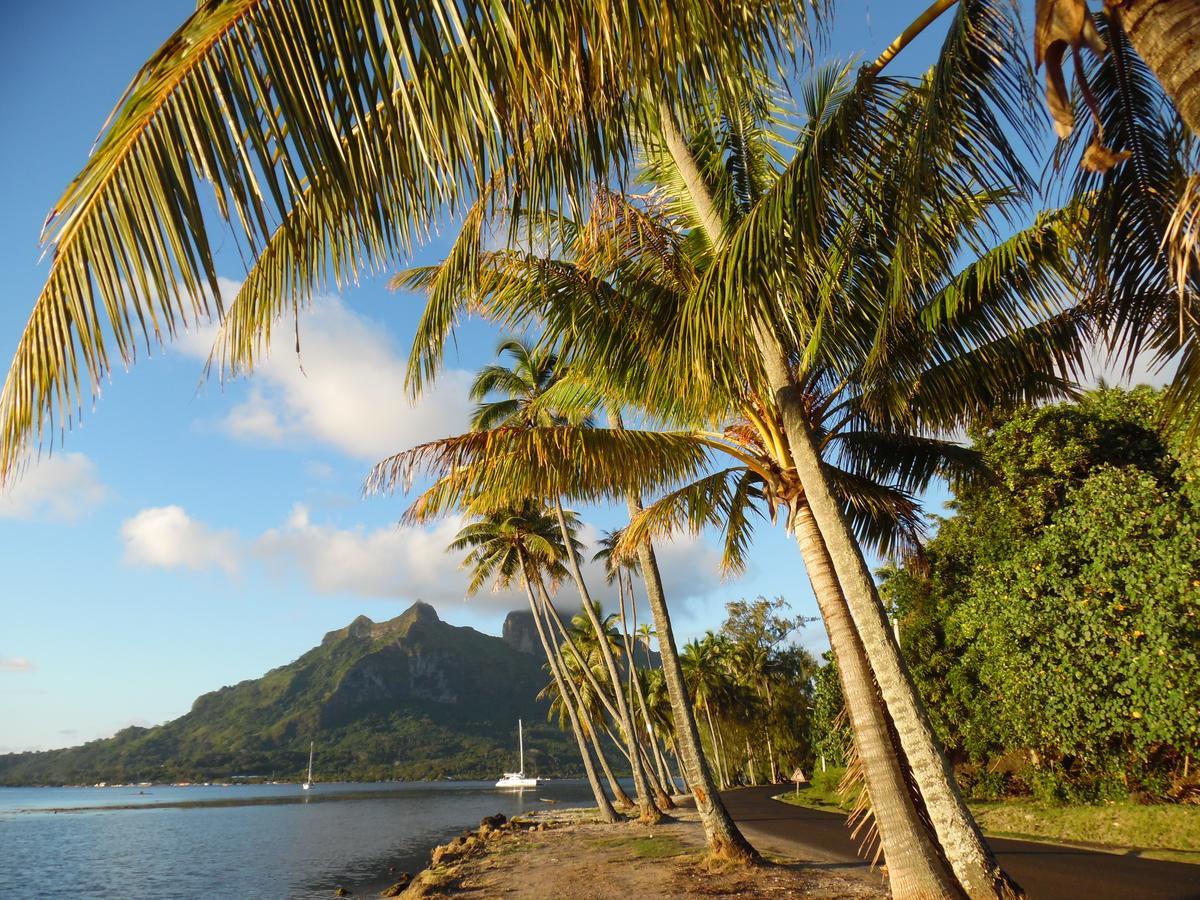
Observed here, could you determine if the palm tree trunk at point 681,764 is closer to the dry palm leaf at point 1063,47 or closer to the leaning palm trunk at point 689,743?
the leaning palm trunk at point 689,743

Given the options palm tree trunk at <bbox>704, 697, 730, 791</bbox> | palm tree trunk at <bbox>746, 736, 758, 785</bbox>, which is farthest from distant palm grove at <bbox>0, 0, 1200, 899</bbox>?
palm tree trunk at <bbox>746, 736, 758, 785</bbox>

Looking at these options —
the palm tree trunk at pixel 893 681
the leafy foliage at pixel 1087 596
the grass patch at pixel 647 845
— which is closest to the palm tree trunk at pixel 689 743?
the grass patch at pixel 647 845

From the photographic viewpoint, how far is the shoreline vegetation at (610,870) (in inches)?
385

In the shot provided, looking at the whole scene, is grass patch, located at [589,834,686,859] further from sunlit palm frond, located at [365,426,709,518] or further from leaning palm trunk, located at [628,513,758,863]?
sunlit palm frond, located at [365,426,709,518]

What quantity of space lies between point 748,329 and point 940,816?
3.72 m

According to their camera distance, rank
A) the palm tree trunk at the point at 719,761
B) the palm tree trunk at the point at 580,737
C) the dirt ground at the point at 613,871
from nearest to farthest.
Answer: the dirt ground at the point at 613,871
the palm tree trunk at the point at 580,737
the palm tree trunk at the point at 719,761

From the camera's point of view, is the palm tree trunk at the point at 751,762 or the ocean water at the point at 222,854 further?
the palm tree trunk at the point at 751,762

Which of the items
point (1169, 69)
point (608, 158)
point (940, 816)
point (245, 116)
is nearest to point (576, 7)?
point (608, 158)

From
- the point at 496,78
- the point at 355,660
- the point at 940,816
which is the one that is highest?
the point at 355,660

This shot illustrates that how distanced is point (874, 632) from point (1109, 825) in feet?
32.8

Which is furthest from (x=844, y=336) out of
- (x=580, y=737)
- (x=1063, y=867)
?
(x=580, y=737)

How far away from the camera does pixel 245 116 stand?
6.30 feet

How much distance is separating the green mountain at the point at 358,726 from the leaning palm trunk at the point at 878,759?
126277mm

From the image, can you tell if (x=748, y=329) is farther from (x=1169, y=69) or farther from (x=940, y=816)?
(x=940, y=816)
